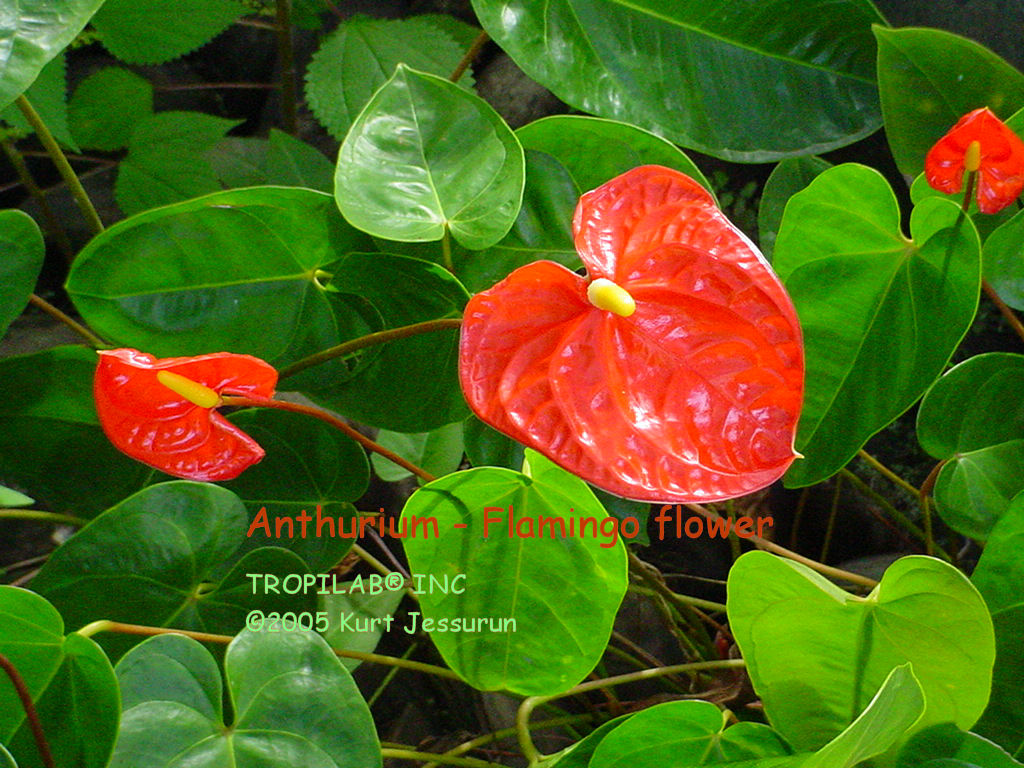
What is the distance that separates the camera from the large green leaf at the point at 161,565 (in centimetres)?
66

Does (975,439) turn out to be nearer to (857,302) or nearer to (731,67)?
(857,302)

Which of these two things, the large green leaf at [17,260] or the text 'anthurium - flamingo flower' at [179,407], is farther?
the large green leaf at [17,260]

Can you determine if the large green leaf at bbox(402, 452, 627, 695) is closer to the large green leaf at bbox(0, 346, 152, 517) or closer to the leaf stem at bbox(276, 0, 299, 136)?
the large green leaf at bbox(0, 346, 152, 517)

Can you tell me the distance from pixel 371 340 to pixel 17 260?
0.29 meters

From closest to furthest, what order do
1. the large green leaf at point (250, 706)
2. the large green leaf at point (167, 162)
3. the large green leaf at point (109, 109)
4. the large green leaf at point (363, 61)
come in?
the large green leaf at point (250, 706) → the large green leaf at point (363, 61) → the large green leaf at point (167, 162) → the large green leaf at point (109, 109)

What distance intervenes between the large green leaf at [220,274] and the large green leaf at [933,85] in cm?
49

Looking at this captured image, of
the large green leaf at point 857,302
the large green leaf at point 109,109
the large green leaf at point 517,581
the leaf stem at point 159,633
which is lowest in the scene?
the leaf stem at point 159,633

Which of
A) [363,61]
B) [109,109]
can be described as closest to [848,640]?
[363,61]

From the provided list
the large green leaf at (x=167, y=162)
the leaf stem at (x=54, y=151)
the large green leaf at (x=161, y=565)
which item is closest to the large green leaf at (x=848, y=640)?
the large green leaf at (x=161, y=565)

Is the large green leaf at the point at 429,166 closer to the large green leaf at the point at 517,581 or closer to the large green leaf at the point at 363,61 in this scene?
the large green leaf at the point at 517,581

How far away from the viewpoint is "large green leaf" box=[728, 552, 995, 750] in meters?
0.53

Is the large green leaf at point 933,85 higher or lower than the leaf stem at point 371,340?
higher

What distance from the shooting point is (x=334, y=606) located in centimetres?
→ 97

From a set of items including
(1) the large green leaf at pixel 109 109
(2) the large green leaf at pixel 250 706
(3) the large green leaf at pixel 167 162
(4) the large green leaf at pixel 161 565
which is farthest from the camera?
(1) the large green leaf at pixel 109 109
